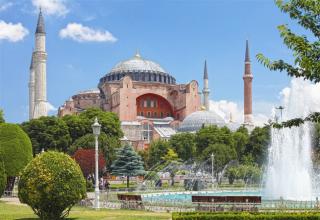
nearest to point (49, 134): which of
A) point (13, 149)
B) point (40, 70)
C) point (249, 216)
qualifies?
point (40, 70)

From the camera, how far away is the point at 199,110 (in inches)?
3814

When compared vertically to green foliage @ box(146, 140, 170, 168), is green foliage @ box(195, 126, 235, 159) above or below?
above

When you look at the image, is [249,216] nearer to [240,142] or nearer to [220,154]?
[220,154]

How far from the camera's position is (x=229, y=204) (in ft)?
66.3

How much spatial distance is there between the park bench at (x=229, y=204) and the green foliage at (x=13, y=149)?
12640 millimetres

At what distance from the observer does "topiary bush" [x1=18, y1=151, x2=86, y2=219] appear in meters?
16.2

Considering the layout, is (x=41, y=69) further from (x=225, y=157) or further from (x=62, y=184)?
(x=62, y=184)

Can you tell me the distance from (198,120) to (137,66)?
19.3 m

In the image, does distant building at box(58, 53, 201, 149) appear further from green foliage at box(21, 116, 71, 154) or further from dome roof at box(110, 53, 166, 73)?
green foliage at box(21, 116, 71, 154)

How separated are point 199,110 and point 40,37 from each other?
3055 cm

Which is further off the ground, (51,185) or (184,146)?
(184,146)

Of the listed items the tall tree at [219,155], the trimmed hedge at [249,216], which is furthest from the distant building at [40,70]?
the trimmed hedge at [249,216]

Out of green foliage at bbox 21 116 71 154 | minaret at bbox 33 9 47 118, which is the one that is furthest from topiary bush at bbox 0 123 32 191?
minaret at bbox 33 9 47 118

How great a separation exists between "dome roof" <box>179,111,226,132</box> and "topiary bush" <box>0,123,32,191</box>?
2340 inches
